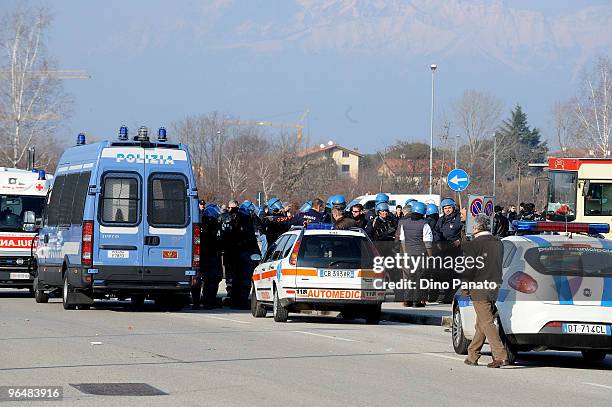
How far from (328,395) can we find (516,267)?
12.5 feet

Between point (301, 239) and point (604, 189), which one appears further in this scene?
point (604, 189)

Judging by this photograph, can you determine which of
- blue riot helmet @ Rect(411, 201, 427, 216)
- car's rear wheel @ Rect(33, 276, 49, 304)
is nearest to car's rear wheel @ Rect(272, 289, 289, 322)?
blue riot helmet @ Rect(411, 201, 427, 216)

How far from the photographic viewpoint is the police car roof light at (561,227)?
16312 millimetres

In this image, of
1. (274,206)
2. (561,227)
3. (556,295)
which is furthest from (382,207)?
(556,295)

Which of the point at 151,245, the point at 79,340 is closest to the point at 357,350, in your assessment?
the point at 79,340

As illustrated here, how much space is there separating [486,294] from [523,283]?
438mm

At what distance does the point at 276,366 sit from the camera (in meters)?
13.1

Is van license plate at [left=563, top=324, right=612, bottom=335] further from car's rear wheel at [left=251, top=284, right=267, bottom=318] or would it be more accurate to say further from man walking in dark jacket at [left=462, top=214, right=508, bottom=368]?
car's rear wheel at [left=251, top=284, right=267, bottom=318]

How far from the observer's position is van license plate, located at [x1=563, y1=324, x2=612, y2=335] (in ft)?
43.4

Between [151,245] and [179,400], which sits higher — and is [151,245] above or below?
above

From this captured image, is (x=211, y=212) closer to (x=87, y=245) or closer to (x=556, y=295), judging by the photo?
(x=87, y=245)

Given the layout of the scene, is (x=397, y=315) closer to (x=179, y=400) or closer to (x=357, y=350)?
(x=357, y=350)

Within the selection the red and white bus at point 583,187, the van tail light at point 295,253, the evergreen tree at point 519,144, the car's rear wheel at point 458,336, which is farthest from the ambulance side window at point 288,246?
the evergreen tree at point 519,144

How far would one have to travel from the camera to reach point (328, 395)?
1082cm
